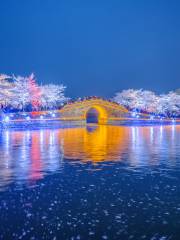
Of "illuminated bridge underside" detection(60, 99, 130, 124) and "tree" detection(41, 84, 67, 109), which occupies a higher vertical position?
"tree" detection(41, 84, 67, 109)

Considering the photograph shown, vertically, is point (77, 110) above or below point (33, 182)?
above

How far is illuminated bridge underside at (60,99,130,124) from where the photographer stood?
8600cm

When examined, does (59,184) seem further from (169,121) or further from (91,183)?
(169,121)

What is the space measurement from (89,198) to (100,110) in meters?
81.5

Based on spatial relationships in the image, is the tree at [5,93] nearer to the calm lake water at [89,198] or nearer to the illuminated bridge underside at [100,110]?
the illuminated bridge underside at [100,110]

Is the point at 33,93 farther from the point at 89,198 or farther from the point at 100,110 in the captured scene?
the point at 89,198

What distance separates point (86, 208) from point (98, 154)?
13.9 meters

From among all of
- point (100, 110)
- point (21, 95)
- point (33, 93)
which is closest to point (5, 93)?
point (21, 95)

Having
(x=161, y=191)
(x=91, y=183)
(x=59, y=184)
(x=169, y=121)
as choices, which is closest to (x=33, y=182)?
(x=59, y=184)

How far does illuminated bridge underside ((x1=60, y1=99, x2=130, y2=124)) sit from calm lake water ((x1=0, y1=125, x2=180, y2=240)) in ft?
204

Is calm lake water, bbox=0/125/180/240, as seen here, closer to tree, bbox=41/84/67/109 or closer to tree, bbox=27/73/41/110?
tree, bbox=27/73/41/110

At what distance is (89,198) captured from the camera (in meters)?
13.8

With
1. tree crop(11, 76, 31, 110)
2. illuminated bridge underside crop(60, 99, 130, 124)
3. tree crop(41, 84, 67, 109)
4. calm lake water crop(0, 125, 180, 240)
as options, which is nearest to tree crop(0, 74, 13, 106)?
tree crop(11, 76, 31, 110)

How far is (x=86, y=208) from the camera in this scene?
41.0 ft
